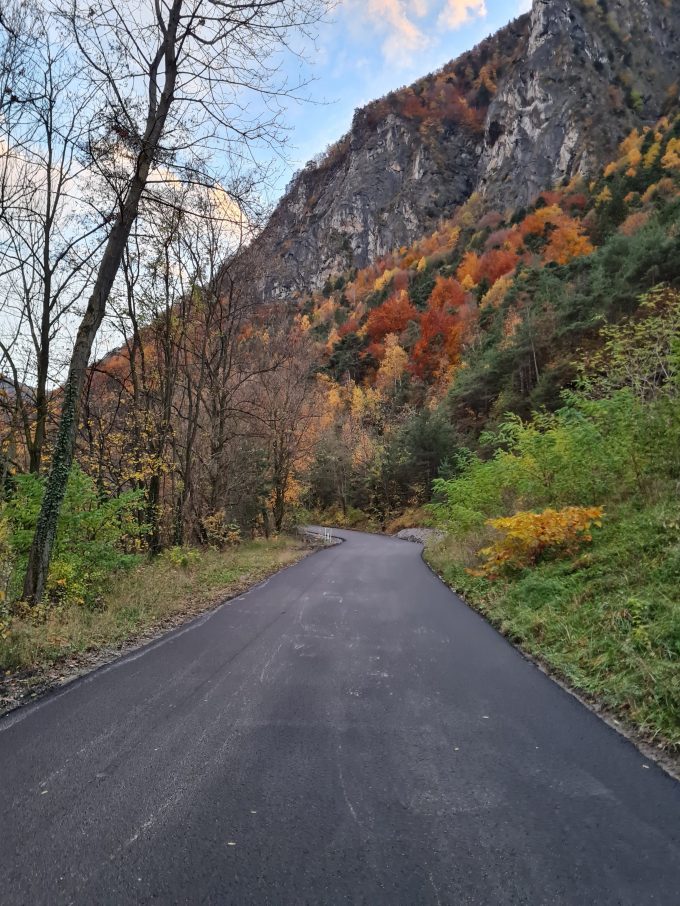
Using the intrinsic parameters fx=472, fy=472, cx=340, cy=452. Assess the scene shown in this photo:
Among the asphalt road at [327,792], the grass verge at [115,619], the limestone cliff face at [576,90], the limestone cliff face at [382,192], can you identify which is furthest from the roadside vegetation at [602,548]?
the limestone cliff face at [382,192]

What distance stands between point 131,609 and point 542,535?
647 cm

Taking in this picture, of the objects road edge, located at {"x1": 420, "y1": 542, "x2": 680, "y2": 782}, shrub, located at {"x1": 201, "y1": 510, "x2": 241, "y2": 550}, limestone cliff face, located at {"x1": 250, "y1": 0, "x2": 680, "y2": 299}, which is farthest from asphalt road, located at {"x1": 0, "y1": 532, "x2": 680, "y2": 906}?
limestone cliff face, located at {"x1": 250, "y1": 0, "x2": 680, "y2": 299}

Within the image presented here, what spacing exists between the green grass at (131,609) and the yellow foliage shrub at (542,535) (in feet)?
17.3

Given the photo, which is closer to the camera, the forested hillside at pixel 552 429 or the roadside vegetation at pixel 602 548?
the roadside vegetation at pixel 602 548

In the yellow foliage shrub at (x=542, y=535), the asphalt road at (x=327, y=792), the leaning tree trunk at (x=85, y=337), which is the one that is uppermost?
the leaning tree trunk at (x=85, y=337)

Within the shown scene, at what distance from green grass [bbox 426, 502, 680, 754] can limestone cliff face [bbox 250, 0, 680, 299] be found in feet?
240

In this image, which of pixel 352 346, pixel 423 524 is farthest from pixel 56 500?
pixel 352 346

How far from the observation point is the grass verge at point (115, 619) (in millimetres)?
Result: 4625

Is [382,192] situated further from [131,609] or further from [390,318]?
[131,609]

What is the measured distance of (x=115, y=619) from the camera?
21.4 ft

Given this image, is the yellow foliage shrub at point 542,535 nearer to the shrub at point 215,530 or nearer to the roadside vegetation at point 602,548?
the roadside vegetation at point 602,548

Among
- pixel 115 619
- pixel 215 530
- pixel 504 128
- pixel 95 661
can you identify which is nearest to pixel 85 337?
pixel 115 619

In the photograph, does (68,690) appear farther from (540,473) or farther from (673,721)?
(540,473)

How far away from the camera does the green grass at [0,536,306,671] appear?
495 centimetres
